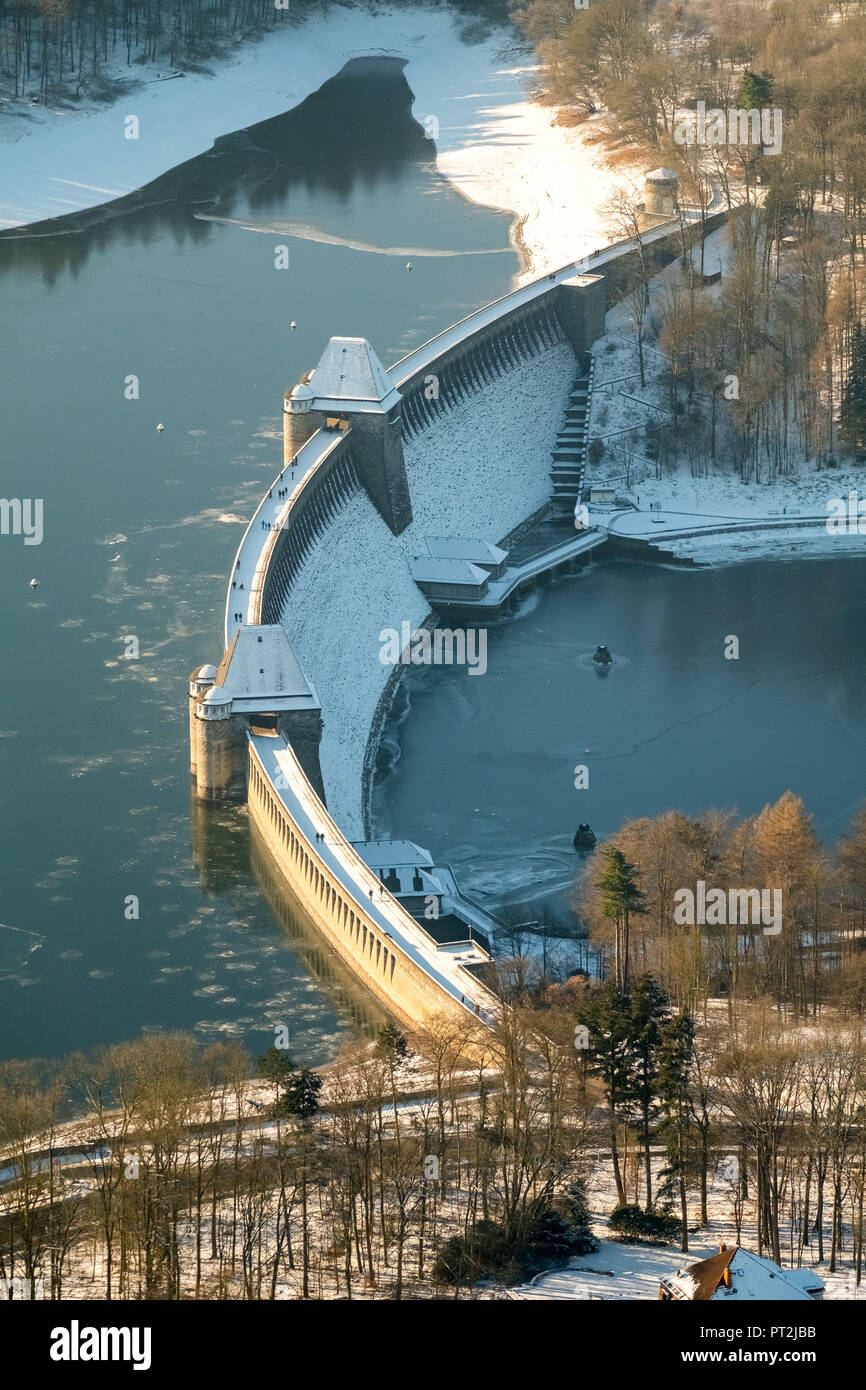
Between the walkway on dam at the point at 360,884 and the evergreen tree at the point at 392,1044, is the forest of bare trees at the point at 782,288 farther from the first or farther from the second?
the evergreen tree at the point at 392,1044

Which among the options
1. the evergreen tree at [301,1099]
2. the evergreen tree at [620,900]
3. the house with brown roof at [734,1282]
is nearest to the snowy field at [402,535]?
the evergreen tree at [620,900]

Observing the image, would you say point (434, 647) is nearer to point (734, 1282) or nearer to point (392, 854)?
point (392, 854)

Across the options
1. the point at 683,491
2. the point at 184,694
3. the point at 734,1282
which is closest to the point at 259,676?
the point at 184,694

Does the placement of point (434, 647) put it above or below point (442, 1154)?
above

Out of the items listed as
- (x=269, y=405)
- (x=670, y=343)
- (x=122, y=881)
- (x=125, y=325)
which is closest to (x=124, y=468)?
(x=269, y=405)

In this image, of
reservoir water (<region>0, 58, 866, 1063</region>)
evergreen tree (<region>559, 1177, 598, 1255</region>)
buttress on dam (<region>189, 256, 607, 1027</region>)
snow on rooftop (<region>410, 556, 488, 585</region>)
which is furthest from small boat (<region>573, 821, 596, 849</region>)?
evergreen tree (<region>559, 1177, 598, 1255</region>)
